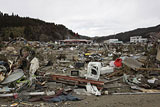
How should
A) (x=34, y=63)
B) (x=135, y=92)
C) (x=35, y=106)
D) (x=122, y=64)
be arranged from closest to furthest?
(x=35, y=106) < (x=135, y=92) < (x=34, y=63) < (x=122, y=64)

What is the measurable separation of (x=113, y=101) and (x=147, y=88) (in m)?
1.97

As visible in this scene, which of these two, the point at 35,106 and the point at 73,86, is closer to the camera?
the point at 35,106

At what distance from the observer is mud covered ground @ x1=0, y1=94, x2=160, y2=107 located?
125 inches

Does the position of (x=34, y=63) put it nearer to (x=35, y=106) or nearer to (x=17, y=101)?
(x=17, y=101)

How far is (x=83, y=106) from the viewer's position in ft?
10.3

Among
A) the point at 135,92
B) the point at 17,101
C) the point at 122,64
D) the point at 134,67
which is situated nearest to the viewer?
the point at 17,101

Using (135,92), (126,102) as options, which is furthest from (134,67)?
(126,102)

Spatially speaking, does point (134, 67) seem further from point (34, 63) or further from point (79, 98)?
point (34, 63)

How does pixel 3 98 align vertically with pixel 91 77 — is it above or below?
below

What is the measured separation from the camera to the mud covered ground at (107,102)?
3180mm

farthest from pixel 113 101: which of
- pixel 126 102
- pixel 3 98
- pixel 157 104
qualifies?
pixel 3 98

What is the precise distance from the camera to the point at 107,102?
3334mm

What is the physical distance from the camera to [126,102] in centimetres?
335

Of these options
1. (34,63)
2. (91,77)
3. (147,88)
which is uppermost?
(34,63)
